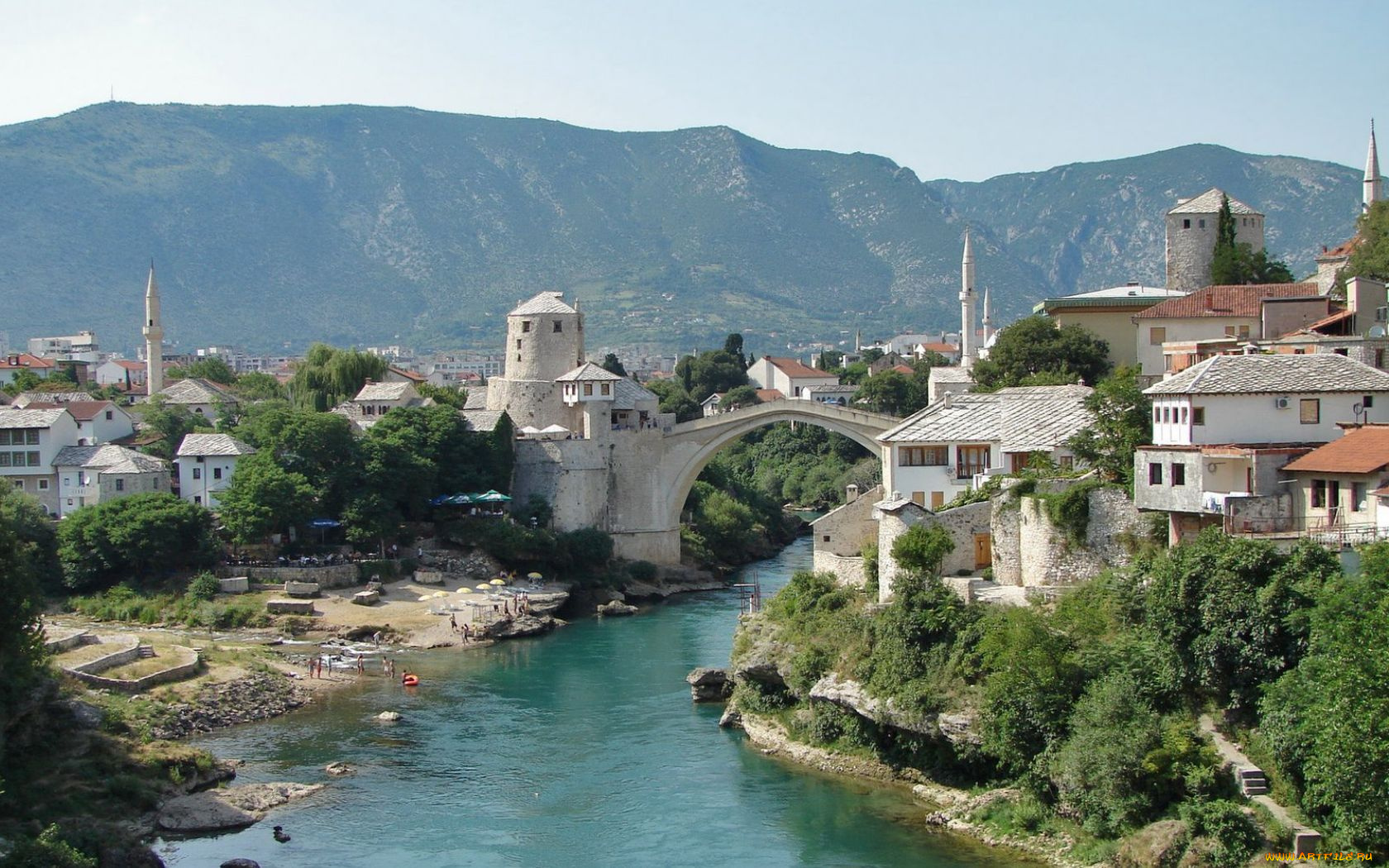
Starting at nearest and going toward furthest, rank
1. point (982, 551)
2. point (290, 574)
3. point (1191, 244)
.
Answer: point (982, 551) → point (290, 574) → point (1191, 244)

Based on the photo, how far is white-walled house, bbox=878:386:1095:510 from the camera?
38.7 meters

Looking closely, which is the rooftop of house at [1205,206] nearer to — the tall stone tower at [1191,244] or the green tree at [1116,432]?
the tall stone tower at [1191,244]

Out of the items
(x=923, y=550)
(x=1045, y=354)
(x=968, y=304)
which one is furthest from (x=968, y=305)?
(x=923, y=550)

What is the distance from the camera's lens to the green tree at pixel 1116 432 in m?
34.2

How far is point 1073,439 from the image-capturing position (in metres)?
35.2

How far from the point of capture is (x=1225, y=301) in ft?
154

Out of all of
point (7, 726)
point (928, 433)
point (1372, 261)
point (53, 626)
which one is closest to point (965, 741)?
point (928, 433)

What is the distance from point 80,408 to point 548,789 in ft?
124

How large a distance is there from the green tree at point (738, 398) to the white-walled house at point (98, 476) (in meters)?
48.4

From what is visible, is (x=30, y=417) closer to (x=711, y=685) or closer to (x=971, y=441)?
(x=711, y=685)

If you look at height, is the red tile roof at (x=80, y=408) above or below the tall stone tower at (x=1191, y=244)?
below

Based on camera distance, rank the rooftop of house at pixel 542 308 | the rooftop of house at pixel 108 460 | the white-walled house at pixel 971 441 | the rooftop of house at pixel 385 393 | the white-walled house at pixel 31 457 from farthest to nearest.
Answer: the rooftop of house at pixel 385 393 < the rooftop of house at pixel 542 308 < the white-walled house at pixel 31 457 < the rooftop of house at pixel 108 460 < the white-walled house at pixel 971 441

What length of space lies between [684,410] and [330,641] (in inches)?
2210

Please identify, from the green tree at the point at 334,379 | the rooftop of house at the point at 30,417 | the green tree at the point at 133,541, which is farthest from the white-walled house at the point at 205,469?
the green tree at the point at 334,379
